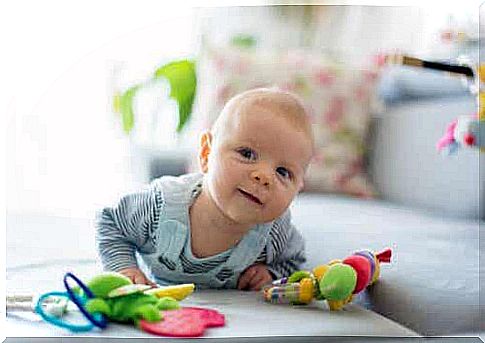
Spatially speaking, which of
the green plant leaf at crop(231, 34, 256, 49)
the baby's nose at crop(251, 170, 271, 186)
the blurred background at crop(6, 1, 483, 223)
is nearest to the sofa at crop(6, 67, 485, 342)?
the blurred background at crop(6, 1, 483, 223)

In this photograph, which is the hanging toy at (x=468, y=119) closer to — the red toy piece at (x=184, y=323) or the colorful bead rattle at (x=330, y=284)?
the colorful bead rattle at (x=330, y=284)

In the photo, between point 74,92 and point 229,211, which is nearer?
point 229,211

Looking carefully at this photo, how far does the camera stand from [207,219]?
2.46ft

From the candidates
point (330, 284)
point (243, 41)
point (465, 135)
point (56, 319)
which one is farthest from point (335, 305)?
point (243, 41)

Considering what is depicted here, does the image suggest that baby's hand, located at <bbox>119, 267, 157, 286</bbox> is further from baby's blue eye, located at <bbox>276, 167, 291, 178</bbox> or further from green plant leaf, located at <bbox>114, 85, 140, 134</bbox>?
green plant leaf, located at <bbox>114, 85, 140, 134</bbox>

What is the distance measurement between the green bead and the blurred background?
261mm

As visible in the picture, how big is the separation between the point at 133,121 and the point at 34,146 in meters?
0.13

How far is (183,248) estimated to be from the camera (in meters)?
0.76

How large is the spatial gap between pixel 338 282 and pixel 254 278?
106 millimetres

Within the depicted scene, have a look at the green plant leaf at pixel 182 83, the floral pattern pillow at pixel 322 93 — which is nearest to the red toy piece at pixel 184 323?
the green plant leaf at pixel 182 83

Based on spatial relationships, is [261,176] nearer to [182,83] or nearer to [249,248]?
[249,248]

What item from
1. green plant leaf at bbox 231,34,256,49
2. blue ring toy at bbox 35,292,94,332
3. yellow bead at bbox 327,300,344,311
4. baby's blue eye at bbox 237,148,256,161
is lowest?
yellow bead at bbox 327,300,344,311

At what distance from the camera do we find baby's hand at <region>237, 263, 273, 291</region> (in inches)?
30.3

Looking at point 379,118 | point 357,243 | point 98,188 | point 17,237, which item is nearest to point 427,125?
point 379,118
